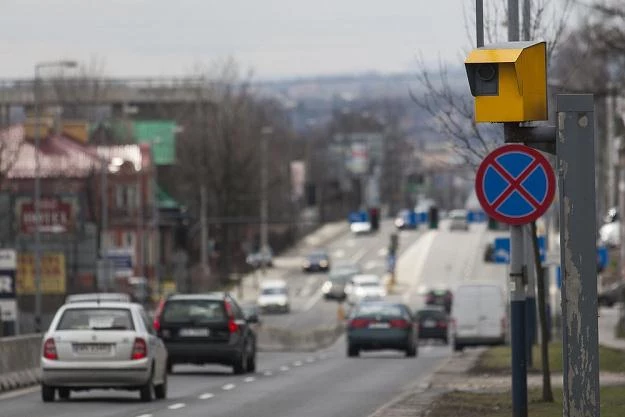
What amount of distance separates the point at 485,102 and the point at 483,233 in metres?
142

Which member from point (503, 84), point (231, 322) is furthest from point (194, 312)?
point (503, 84)

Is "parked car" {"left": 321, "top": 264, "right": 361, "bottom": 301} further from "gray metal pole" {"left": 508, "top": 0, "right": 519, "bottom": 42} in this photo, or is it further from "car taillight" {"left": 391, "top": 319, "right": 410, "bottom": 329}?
"gray metal pole" {"left": 508, "top": 0, "right": 519, "bottom": 42}

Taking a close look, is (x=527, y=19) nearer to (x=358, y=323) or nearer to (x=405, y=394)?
(x=405, y=394)

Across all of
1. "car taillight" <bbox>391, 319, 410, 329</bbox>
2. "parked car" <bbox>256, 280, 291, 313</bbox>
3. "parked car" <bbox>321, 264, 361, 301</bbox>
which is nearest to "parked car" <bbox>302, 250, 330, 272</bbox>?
"parked car" <bbox>321, 264, 361, 301</bbox>

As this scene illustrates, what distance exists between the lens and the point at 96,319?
26797 millimetres

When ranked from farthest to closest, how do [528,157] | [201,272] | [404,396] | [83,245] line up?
[201,272]
[83,245]
[404,396]
[528,157]

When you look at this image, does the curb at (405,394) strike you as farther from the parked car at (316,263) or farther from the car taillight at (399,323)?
the parked car at (316,263)

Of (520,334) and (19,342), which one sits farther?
(19,342)

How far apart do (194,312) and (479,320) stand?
20.5m

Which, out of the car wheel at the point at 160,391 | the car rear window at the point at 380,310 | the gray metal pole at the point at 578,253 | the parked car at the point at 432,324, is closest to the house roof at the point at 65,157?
the parked car at the point at 432,324

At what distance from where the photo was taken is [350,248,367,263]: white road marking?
141875mm

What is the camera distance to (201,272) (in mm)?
95938

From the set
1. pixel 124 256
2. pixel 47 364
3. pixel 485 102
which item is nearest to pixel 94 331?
pixel 47 364

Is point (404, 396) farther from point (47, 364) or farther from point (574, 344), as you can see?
point (574, 344)
